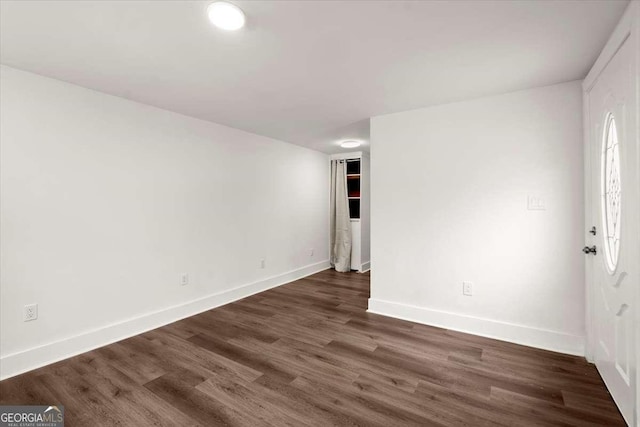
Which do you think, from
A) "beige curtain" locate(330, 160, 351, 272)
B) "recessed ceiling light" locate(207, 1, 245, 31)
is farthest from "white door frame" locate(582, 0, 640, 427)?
"beige curtain" locate(330, 160, 351, 272)

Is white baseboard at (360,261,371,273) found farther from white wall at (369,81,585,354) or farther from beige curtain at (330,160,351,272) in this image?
white wall at (369,81,585,354)

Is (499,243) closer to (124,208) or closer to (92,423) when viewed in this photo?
(92,423)

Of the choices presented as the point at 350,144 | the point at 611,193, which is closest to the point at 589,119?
the point at 611,193

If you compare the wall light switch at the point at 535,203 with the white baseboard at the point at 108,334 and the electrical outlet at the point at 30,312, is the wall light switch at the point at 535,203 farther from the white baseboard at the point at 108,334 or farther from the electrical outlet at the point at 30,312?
the electrical outlet at the point at 30,312

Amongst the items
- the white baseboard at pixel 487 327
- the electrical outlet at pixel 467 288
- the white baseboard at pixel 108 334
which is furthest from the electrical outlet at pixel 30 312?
the electrical outlet at pixel 467 288

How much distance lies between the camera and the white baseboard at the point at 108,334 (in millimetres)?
2183

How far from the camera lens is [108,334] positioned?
267 cm

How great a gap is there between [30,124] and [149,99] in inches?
37.0

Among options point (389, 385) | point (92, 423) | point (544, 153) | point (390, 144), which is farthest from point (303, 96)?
point (92, 423)

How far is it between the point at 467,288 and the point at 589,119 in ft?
5.79

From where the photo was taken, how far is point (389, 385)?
79.4 inches

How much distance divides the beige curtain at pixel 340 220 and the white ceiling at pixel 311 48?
2.81 m

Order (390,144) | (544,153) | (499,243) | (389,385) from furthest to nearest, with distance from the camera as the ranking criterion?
(390,144), (499,243), (544,153), (389,385)

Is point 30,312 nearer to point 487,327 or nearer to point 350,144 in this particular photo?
point 487,327
